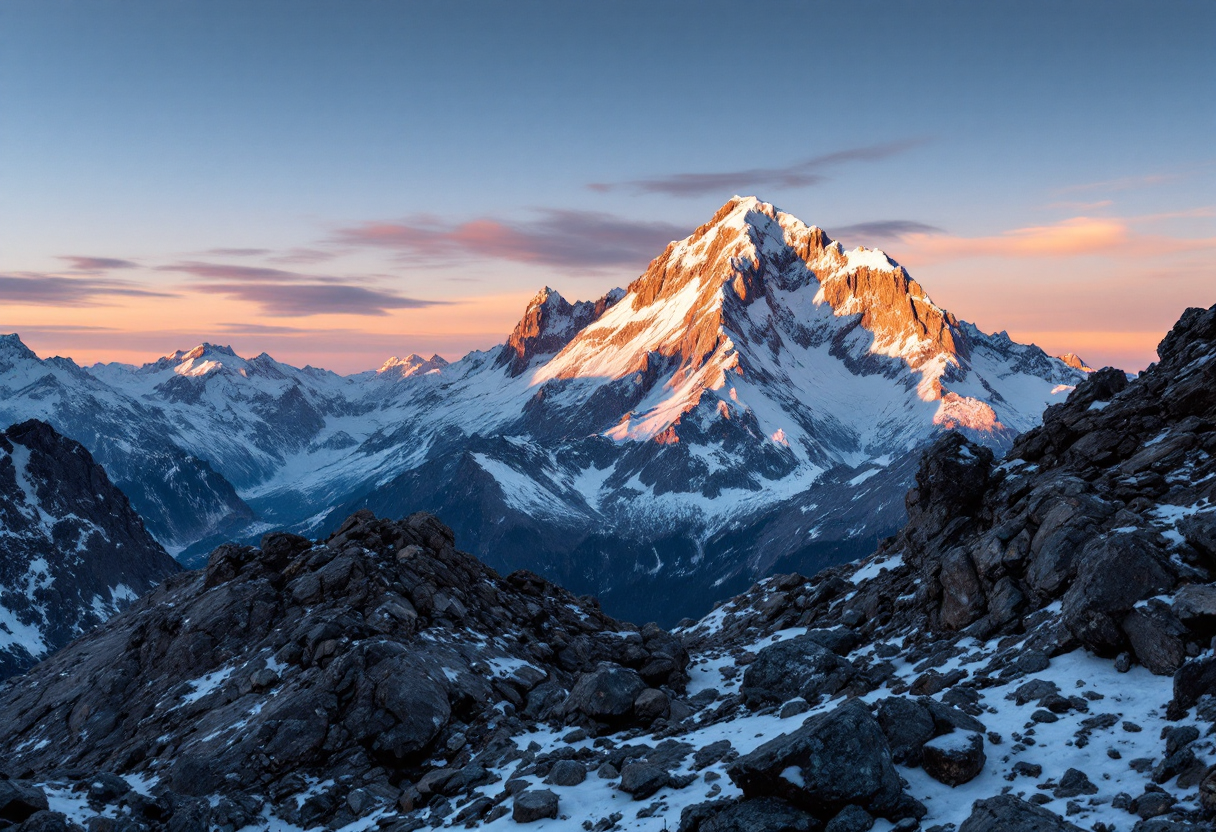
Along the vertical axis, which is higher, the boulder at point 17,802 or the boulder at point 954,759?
the boulder at point 954,759

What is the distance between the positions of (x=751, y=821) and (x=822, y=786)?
91.0 inches

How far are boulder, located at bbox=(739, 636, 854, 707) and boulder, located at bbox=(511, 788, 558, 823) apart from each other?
44.6 ft

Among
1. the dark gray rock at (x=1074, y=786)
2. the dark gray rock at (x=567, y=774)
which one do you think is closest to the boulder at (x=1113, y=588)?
the dark gray rock at (x=1074, y=786)

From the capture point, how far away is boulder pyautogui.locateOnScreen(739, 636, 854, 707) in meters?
39.4

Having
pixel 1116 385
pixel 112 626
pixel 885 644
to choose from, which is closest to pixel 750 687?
pixel 885 644

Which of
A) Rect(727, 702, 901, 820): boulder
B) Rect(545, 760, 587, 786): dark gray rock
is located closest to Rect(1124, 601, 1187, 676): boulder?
Rect(727, 702, 901, 820): boulder

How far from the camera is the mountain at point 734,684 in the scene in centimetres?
2603

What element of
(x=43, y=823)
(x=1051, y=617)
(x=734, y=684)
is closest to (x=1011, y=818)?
(x=1051, y=617)

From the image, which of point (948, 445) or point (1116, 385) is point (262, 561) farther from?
point (1116, 385)

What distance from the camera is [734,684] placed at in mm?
49312

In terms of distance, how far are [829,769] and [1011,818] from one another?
500 centimetres

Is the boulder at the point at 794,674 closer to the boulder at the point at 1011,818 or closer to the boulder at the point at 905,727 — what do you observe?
the boulder at the point at 905,727

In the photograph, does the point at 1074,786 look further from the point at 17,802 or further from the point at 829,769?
the point at 17,802

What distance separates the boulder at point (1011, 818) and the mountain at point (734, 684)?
7 cm
